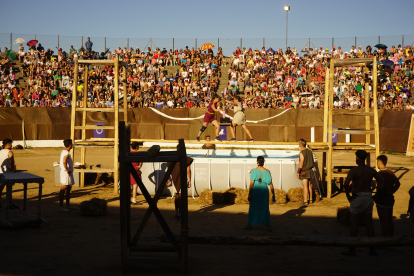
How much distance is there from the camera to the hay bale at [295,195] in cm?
1282

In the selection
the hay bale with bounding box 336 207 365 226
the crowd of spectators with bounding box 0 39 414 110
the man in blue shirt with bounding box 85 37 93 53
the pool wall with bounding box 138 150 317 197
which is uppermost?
the man in blue shirt with bounding box 85 37 93 53

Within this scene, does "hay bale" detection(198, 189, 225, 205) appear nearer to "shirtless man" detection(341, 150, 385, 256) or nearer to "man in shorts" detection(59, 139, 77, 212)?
"man in shorts" detection(59, 139, 77, 212)

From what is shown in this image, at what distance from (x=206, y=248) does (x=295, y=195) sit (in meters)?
5.56

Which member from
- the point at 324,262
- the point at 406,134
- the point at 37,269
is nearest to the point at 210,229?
the point at 324,262

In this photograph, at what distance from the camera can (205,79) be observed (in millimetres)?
34875

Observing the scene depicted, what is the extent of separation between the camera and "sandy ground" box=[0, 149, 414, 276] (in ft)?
21.8

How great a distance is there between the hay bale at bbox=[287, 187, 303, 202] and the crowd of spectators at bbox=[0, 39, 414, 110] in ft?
60.2

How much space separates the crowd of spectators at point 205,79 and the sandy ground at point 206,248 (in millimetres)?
19011

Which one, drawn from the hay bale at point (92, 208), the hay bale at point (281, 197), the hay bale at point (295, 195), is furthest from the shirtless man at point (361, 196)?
the hay bale at point (92, 208)

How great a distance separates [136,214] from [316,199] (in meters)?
6.00

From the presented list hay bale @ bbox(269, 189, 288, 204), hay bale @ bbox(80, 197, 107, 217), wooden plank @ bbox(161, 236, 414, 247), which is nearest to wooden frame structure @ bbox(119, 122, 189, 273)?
wooden plank @ bbox(161, 236, 414, 247)

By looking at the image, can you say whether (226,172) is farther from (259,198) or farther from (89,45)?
(89,45)

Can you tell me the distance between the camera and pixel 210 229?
31.3 feet

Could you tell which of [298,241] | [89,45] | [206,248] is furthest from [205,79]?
[298,241]
